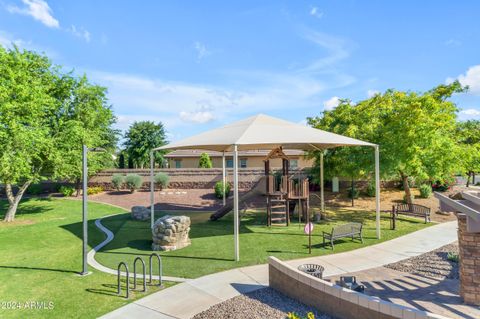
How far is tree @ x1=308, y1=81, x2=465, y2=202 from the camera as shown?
47.3 feet

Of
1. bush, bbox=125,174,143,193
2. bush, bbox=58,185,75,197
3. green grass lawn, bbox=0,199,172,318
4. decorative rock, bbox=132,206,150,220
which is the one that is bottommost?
green grass lawn, bbox=0,199,172,318

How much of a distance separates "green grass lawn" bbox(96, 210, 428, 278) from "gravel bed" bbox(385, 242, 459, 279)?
2.04 m

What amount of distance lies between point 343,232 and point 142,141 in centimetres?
3614

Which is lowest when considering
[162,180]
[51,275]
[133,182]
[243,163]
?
[51,275]

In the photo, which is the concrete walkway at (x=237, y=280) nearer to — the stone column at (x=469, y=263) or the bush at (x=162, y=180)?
the stone column at (x=469, y=263)

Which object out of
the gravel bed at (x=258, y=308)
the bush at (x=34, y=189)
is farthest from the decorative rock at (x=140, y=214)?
the bush at (x=34, y=189)

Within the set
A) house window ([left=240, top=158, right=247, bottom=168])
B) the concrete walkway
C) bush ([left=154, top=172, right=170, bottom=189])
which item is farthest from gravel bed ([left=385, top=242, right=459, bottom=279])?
house window ([left=240, top=158, right=247, bottom=168])

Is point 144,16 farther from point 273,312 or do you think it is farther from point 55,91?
point 55,91

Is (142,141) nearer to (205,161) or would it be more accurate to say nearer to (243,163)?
(205,161)

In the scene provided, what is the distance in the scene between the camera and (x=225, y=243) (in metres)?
12.2

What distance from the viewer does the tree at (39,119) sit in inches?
653

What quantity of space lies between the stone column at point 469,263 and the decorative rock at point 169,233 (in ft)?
28.3

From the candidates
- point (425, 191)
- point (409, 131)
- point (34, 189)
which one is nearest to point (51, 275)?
point (409, 131)

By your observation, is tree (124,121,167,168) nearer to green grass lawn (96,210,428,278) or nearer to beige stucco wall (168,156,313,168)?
beige stucco wall (168,156,313,168)
